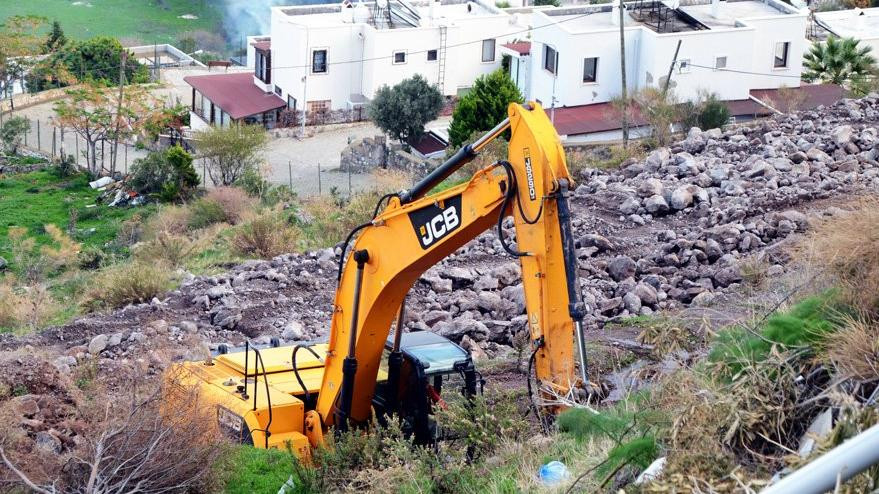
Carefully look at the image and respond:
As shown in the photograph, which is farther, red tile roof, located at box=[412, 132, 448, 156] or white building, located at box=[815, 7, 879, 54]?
white building, located at box=[815, 7, 879, 54]

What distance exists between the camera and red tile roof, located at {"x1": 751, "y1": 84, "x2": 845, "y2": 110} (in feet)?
102

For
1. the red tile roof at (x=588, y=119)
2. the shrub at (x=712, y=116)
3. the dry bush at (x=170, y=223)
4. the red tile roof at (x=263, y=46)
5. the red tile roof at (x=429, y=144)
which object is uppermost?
the red tile roof at (x=263, y=46)

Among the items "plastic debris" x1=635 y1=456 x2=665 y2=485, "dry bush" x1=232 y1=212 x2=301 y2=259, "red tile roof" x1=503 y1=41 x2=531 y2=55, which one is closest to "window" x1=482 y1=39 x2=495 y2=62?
"red tile roof" x1=503 y1=41 x2=531 y2=55

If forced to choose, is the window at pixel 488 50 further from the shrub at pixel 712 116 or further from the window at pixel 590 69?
the shrub at pixel 712 116

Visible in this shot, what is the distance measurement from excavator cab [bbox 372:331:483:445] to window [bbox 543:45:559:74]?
88.3 feet

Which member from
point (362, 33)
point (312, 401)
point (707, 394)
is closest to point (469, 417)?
point (312, 401)

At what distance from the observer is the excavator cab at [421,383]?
29.6 ft

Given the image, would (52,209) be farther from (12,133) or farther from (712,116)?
(712,116)

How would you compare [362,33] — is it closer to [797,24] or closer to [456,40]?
[456,40]

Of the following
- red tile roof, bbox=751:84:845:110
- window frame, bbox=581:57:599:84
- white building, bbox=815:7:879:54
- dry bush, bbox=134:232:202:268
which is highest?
white building, bbox=815:7:879:54

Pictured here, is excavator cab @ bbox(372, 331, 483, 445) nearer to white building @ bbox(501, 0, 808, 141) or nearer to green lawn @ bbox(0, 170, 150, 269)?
green lawn @ bbox(0, 170, 150, 269)

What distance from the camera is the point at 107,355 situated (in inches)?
526

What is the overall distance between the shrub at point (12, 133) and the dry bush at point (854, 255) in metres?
Result: 34.1

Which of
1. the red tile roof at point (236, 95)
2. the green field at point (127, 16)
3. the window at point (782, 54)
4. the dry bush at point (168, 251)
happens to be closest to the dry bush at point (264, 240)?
the dry bush at point (168, 251)
